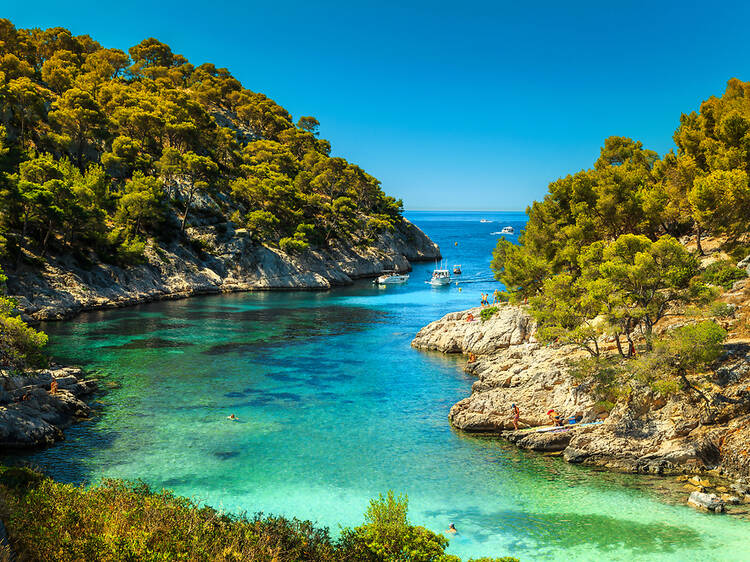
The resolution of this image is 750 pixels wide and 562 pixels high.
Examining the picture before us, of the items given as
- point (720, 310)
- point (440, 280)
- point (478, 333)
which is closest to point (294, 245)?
point (440, 280)

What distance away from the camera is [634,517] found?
746 inches

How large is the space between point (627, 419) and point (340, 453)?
15.2m

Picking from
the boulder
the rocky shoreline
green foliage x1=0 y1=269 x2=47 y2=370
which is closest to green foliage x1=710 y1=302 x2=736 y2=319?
the rocky shoreline

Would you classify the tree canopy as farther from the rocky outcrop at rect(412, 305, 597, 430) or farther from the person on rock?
the person on rock

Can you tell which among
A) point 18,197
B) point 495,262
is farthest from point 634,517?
point 18,197

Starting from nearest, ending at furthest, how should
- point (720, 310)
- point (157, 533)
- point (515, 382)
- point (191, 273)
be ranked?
1. point (157, 533)
2. point (720, 310)
3. point (515, 382)
4. point (191, 273)

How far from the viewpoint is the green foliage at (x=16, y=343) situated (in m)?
24.1

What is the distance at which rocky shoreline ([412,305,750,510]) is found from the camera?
72.9ft

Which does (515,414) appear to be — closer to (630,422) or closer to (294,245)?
(630,422)

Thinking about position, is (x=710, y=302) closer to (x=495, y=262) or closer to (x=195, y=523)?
(x=195, y=523)

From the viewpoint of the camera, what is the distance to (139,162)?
81.1 metres

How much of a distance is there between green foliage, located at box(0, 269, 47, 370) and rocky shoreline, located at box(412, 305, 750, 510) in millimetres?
23729

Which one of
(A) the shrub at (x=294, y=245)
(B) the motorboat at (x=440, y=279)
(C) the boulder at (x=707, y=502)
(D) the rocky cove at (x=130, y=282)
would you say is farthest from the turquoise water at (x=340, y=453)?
(B) the motorboat at (x=440, y=279)

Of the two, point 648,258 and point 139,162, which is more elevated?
point 139,162
